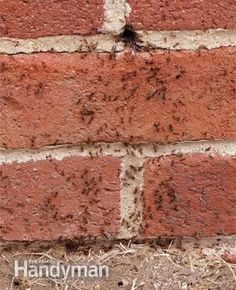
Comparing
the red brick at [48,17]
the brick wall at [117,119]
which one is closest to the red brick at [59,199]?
the brick wall at [117,119]

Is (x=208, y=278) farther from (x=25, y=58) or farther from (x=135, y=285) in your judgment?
(x=25, y=58)

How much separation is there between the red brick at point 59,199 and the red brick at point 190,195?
0.11ft

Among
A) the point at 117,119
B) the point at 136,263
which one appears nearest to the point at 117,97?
the point at 117,119

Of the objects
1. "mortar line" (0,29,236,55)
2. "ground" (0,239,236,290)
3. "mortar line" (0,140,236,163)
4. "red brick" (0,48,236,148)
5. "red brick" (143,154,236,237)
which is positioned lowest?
"ground" (0,239,236,290)

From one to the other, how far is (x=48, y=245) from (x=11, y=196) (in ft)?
0.20

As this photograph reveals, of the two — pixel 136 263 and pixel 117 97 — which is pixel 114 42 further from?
pixel 136 263

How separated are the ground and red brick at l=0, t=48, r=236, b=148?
0.34 ft

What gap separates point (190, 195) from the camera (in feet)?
2.09

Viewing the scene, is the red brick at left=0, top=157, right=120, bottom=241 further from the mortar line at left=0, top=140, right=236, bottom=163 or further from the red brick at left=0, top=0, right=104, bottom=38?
the red brick at left=0, top=0, right=104, bottom=38

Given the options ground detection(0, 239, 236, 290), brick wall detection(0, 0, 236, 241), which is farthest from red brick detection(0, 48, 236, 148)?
ground detection(0, 239, 236, 290)

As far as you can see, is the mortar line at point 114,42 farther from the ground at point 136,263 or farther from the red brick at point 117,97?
the ground at point 136,263

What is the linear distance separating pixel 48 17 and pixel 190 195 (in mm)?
201

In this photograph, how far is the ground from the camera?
0.64 m

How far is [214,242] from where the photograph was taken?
0.66m
